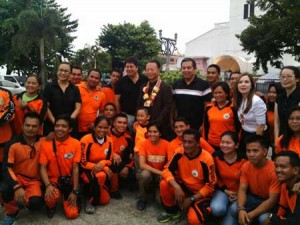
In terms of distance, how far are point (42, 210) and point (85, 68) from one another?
28255mm

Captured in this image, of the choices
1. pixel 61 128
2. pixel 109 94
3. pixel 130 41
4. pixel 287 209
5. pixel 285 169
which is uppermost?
pixel 130 41

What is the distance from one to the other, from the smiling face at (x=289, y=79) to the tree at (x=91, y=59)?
2852 cm

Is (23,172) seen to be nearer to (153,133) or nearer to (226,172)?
(153,133)

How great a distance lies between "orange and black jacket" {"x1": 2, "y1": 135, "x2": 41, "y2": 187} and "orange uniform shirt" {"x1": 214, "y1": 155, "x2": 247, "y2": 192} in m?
2.29

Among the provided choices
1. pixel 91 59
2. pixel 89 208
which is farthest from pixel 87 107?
pixel 91 59

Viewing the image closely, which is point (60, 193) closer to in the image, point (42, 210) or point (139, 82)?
point (42, 210)

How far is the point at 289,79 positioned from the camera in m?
4.02

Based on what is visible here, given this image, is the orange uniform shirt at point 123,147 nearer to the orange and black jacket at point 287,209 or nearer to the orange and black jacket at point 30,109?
the orange and black jacket at point 30,109

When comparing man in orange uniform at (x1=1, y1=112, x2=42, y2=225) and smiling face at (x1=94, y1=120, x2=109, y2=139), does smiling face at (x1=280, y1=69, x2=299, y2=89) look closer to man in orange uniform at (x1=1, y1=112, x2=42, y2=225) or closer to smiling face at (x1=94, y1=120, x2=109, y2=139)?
smiling face at (x1=94, y1=120, x2=109, y2=139)

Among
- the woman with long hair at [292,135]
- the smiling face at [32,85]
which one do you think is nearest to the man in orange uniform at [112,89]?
the smiling face at [32,85]

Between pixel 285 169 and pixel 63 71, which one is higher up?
pixel 63 71

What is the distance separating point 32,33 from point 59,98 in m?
19.8

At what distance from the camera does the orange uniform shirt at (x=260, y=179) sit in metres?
3.56

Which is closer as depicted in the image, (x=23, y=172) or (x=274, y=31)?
(x=23, y=172)
